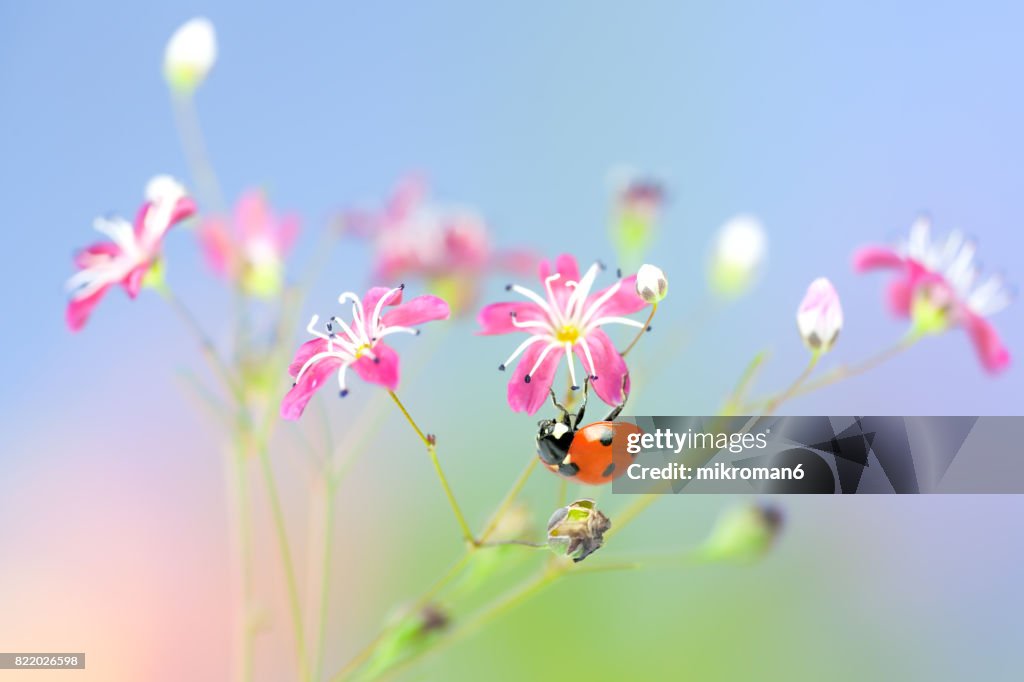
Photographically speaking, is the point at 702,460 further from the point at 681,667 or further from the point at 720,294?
the point at 681,667

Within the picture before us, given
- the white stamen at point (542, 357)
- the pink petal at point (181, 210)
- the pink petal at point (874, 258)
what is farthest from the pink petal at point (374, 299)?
the pink petal at point (874, 258)

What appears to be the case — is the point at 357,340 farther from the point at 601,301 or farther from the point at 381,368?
the point at 601,301

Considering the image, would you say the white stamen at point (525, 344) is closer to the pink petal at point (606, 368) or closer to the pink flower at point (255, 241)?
the pink petal at point (606, 368)

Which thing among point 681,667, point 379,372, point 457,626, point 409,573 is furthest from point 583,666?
point 379,372

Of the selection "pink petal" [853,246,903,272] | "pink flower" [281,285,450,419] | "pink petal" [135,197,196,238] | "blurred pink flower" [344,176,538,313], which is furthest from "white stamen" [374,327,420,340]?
"blurred pink flower" [344,176,538,313]

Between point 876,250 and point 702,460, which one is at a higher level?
point 876,250
